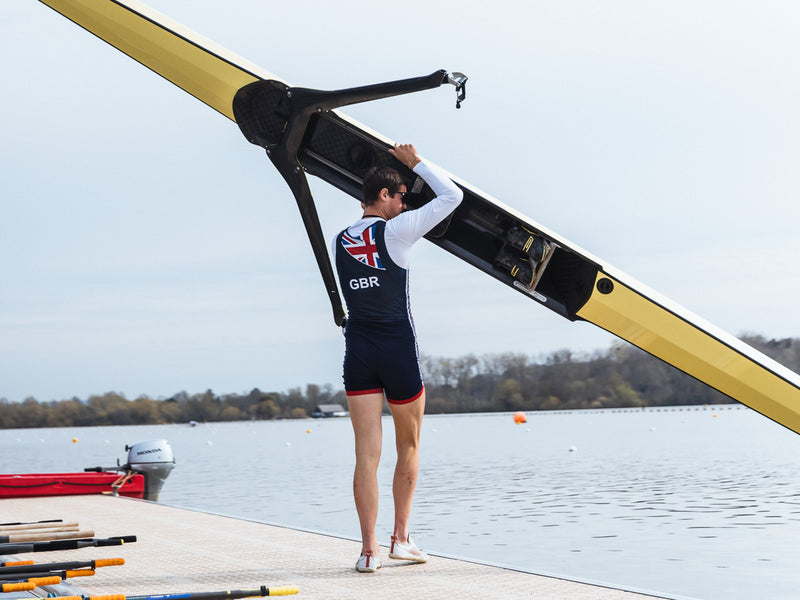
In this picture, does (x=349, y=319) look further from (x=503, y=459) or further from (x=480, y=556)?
(x=503, y=459)

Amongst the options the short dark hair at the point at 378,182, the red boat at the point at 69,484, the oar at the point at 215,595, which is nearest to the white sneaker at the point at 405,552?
the oar at the point at 215,595

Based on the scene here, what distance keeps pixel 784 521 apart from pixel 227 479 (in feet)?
59.5

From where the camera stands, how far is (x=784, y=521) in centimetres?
1305

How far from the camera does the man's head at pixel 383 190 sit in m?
4.96

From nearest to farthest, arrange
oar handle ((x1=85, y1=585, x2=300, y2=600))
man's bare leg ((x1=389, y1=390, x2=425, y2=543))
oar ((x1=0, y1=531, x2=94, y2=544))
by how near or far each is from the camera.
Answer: oar handle ((x1=85, y1=585, x2=300, y2=600)) < man's bare leg ((x1=389, y1=390, x2=425, y2=543)) < oar ((x1=0, y1=531, x2=94, y2=544))

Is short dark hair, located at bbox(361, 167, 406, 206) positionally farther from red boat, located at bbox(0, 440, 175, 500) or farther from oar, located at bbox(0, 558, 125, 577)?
red boat, located at bbox(0, 440, 175, 500)

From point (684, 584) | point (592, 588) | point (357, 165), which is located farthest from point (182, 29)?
point (684, 584)

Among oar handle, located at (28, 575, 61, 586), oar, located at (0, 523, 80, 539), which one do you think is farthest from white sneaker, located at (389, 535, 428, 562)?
oar, located at (0, 523, 80, 539)

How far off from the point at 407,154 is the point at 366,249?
586 millimetres

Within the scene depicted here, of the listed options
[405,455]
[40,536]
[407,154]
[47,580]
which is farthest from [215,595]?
[40,536]

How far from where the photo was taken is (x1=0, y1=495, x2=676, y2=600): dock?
14.1 ft

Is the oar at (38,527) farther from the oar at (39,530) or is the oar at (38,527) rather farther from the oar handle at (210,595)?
the oar handle at (210,595)

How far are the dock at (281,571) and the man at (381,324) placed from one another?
34 cm

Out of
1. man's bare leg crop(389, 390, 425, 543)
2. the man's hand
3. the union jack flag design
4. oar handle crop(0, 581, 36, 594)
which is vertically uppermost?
the man's hand
